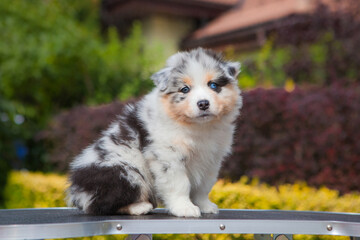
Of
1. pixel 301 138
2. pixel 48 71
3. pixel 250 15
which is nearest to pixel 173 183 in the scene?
pixel 301 138

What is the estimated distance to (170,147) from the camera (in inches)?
135

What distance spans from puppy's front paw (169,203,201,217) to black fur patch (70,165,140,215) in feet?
0.99

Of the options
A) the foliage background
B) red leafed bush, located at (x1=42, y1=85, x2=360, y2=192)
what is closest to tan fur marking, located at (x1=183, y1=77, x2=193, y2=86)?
red leafed bush, located at (x1=42, y1=85, x2=360, y2=192)

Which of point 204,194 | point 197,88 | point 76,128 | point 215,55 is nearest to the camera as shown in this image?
point 197,88

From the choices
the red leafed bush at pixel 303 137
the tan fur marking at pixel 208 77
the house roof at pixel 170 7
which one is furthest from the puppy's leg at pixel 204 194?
the house roof at pixel 170 7

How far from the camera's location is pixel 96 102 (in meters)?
10.9

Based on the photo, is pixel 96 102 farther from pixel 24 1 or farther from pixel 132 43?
pixel 24 1

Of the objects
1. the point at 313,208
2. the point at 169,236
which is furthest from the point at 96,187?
the point at 313,208

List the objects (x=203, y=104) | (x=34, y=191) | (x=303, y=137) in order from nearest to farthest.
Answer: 1. (x=203, y=104)
2. (x=303, y=137)
3. (x=34, y=191)

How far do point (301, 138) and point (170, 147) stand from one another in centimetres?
342

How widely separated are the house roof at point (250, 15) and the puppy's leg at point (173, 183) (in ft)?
29.3

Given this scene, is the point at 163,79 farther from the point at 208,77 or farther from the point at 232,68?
the point at 232,68

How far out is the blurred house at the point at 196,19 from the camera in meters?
13.3

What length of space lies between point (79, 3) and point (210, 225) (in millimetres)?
16193
